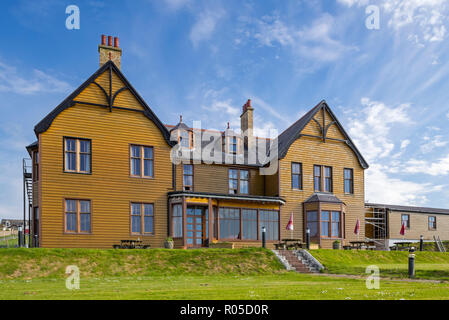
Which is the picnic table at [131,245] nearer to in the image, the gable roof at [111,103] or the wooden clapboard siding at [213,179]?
the wooden clapboard siding at [213,179]

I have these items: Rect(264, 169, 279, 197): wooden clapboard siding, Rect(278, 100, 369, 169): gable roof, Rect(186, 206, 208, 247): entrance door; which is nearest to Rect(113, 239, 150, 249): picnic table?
Rect(186, 206, 208, 247): entrance door

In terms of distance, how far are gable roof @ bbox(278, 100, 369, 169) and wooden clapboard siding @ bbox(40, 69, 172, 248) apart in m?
9.38

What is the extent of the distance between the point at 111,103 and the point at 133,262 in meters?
10.1

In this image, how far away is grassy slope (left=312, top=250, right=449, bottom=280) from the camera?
19484 millimetres

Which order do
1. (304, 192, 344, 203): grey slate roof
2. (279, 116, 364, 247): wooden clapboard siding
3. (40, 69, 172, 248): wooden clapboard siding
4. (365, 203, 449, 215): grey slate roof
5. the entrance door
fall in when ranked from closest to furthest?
(40, 69, 172, 248): wooden clapboard siding → the entrance door → (304, 192, 344, 203): grey slate roof → (279, 116, 364, 247): wooden clapboard siding → (365, 203, 449, 215): grey slate roof

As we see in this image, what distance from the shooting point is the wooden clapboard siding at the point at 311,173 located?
33094mm

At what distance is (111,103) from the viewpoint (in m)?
27.2

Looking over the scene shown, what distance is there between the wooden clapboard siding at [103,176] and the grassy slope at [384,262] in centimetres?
1024

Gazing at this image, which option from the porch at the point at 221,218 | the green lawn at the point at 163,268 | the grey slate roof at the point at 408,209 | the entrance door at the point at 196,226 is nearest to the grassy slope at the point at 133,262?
the green lawn at the point at 163,268

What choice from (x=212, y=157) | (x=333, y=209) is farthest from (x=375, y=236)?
(x=212, y=157)

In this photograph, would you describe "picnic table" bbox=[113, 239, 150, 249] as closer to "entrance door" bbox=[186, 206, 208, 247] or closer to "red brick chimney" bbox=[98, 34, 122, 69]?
"entrance door" bbox=[186, 206, 208, 247]

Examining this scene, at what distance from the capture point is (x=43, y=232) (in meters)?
24.8
